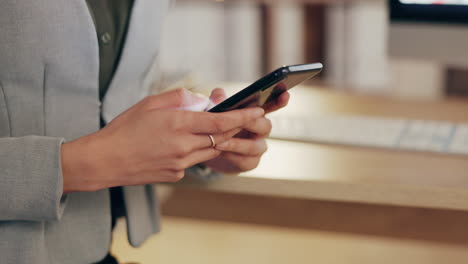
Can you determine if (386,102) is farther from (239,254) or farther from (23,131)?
(23,131)

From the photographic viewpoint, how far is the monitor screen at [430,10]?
1.16 m

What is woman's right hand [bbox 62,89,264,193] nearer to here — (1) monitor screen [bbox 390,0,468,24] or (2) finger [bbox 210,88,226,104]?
(2) finger [bbox 210,88,226,104]

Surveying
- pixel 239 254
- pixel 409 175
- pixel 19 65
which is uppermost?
pixel 19 65

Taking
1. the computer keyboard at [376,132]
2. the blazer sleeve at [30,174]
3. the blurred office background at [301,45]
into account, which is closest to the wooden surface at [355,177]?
Answer: the computer keyboard at [376,132]

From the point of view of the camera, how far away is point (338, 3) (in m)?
2.83

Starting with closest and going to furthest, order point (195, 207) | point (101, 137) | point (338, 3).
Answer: point (101, 137) < point (195, 207) < point (338, 3)

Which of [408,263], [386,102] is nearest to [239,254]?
[408,263]

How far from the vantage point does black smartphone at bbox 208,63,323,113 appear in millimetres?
682

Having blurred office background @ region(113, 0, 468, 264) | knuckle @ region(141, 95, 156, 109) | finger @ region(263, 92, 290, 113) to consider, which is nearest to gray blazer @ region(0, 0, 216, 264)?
knuckle @ region(141, 95, 156, 109)

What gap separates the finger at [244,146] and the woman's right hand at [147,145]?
41 millimetres

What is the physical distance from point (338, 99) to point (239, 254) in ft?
1.24

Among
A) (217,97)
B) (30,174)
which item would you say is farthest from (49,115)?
(217,97)

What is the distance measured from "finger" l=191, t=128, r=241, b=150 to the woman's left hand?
2cm

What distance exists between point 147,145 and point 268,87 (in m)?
0.15
